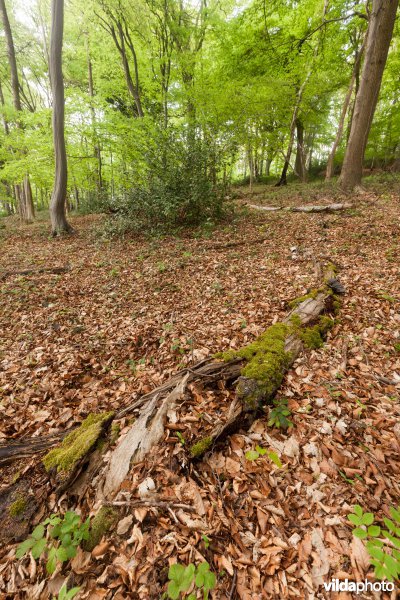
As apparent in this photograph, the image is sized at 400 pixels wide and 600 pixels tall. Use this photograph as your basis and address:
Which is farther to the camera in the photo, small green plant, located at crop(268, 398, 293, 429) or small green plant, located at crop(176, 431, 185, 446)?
small green plant, located at crop(268, 398, 293, 429)

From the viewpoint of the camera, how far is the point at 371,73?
852 centimetres

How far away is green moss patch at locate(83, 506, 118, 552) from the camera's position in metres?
1.79

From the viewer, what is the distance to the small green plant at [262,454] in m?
2.21

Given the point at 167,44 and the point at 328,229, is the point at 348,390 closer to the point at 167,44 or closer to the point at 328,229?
the point at 328,229

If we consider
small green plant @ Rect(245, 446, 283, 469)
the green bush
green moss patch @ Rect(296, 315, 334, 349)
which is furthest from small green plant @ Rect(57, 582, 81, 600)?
the green bush

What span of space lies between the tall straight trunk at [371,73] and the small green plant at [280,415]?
33.1 ft

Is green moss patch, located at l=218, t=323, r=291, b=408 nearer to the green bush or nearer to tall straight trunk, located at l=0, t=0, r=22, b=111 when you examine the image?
the green bush

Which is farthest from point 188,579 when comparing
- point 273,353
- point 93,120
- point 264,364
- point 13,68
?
point 13,68

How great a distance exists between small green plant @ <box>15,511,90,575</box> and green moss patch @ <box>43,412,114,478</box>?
315 mm

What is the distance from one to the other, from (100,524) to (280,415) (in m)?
1.67

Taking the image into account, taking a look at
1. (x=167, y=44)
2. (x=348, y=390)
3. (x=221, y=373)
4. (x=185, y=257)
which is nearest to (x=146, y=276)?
(x=185, y=257)

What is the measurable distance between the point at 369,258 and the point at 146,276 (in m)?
4.85

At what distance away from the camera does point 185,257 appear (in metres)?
7.08

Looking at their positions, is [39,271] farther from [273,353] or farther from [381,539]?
[381,539]
